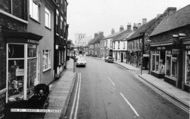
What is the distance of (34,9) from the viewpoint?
38.2 ft

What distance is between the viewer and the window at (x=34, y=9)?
35.8 ft

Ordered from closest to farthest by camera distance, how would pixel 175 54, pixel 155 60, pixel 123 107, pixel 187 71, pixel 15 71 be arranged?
pixel 15 71 < pixel 123 107 < pixel 187 71 < pixel 175 54 < pixel 155 60

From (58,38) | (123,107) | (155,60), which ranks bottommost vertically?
(123,107)

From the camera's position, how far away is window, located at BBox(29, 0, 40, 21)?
1092 centimetres

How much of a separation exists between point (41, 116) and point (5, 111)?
1.50 metres

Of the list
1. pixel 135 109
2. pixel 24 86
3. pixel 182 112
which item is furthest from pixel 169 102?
pixel 24 86

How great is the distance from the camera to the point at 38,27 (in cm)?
1202

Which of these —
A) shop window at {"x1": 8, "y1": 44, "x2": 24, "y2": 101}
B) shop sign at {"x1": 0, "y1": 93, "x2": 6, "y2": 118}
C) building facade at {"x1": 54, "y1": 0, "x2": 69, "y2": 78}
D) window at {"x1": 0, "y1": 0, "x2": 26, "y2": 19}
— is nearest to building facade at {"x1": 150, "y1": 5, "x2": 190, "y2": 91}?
building facade at {"x1": 54, "y1": 0, "x2": 69, "y2": 78}

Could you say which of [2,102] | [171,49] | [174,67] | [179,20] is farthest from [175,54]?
[2,102]

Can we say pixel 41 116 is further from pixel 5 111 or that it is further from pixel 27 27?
pixel 27 27

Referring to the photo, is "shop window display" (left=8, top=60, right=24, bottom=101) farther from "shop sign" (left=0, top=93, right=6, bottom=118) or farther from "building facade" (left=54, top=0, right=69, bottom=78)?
"building facade" (left=54, top=0, right=69, bottom=78)

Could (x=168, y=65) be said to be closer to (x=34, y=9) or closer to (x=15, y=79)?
(x=34, y=9)

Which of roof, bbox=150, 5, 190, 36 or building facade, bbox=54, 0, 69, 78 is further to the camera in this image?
building facade, bbox=54, 0, 69, 78

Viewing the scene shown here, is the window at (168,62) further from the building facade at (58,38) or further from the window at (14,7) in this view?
the window at (14,7)
